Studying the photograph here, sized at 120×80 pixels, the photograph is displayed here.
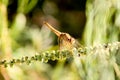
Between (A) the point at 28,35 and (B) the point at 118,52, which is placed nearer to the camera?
(B) the point at 118,52

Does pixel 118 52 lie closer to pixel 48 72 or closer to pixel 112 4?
pixel 112 4

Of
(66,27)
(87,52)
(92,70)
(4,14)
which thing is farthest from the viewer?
(66,27)

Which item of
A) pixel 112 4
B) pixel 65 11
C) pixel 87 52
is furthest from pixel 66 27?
pixel 87 52

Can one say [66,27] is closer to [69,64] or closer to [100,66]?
[69,64]

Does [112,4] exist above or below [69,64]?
above

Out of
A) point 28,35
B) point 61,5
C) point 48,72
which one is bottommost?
point 48,72

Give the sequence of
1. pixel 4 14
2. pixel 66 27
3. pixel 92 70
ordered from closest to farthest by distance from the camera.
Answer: pixel 92 70, pixel 4 14, pixel 66 27
